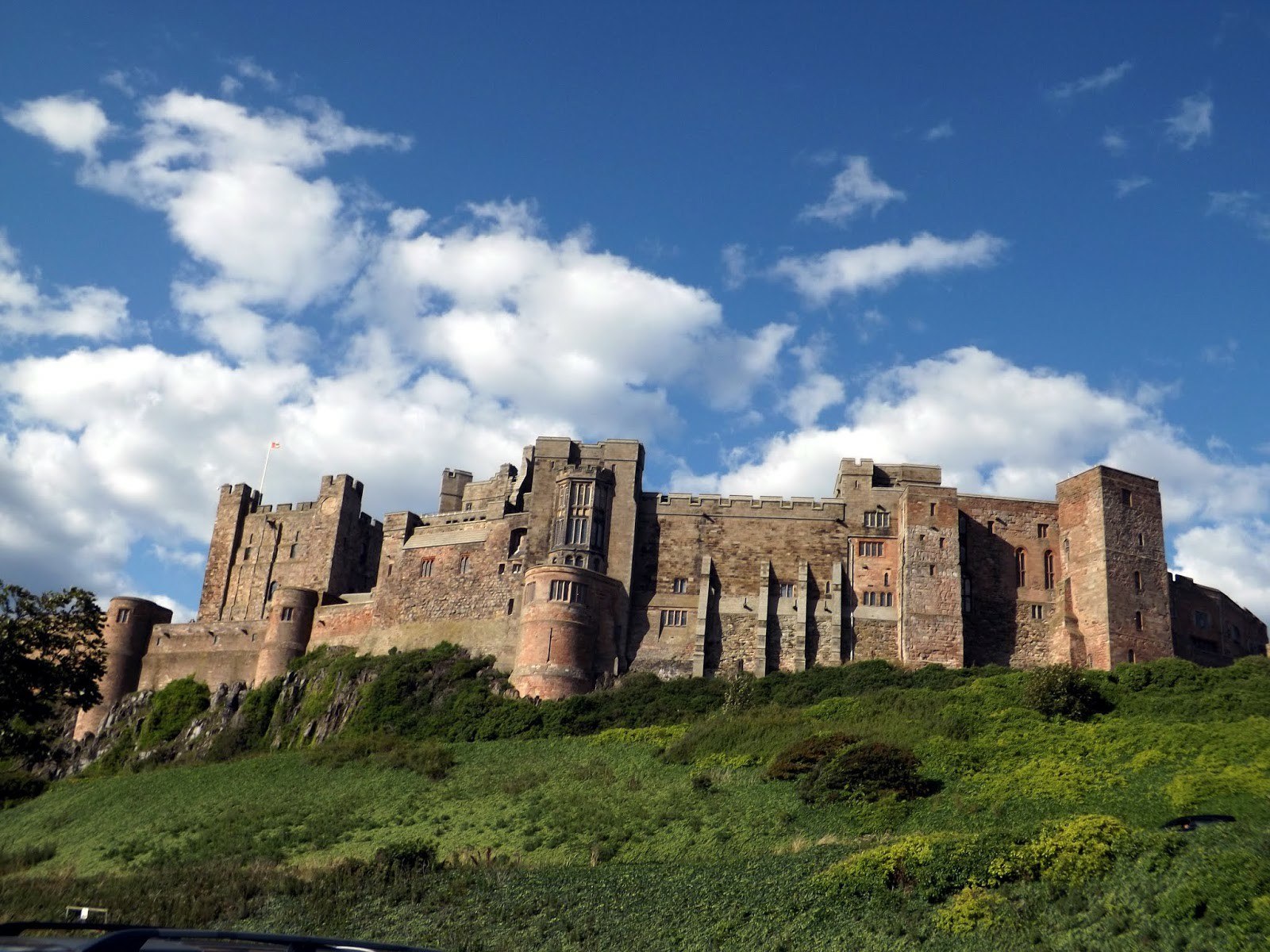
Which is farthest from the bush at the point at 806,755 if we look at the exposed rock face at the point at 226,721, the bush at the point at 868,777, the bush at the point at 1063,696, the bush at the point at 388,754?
the exposed rock face at the point at 226,721

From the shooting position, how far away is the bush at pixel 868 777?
35.4 meters

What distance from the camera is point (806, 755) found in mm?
39844

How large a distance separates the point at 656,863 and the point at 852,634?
118ft

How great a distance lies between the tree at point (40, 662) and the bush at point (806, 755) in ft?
76.2

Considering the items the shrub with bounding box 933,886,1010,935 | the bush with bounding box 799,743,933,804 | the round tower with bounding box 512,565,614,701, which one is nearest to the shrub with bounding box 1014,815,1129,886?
the shrub with bounding box 933,886,1010,935

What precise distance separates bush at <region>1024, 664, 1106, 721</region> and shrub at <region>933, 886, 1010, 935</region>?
74.6 ft

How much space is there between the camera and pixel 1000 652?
207 ft

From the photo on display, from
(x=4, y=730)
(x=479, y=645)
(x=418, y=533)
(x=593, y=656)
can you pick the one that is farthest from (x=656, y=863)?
(x=418, y=533)

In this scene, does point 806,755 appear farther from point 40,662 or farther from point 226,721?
point 226,721

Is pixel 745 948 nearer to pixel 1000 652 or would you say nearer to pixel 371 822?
pixel 371 822

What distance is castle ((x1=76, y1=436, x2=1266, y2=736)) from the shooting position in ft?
205

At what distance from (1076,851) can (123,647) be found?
66.4 metres

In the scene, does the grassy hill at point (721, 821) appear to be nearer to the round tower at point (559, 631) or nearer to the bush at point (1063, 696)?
the bush at point (1063, 696)

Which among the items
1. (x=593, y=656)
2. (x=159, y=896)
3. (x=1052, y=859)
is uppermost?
(x=593, y=656)
